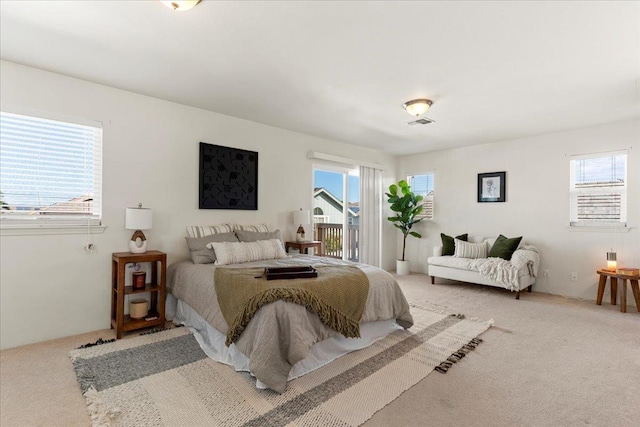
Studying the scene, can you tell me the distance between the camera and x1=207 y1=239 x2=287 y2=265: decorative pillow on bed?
3.36 metres

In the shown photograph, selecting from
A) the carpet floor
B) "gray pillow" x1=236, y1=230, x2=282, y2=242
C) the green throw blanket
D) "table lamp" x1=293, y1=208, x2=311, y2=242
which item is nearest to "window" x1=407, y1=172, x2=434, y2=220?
"table lamp" x1=293, y1=208, x2=311, y2=242

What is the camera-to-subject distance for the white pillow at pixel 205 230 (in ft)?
12.2

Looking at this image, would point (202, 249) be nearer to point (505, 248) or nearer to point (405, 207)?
point (405, 207)

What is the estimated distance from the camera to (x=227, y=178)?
4.09 m

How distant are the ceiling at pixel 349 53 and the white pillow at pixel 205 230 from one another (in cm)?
145

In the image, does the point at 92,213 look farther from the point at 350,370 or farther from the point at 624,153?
the point at 624,153

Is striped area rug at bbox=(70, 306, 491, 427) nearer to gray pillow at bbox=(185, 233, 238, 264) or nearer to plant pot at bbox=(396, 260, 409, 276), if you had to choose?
gray pillow at bbox=(185, 233, 238, 264)

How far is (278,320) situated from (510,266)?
3726 mm

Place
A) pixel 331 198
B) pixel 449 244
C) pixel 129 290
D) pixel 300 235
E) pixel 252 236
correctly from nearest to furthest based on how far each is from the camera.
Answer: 1. pixel 129 290
2. pixel 252 236
3. pixel 300 235
4. pixel 449 244
5. pixel 331 198

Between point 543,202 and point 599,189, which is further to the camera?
point 543,202

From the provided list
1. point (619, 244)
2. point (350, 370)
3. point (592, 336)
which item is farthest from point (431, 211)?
point (350, 370)

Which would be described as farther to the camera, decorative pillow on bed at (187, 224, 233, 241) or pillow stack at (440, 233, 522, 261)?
pillow stack at (440, 233, 522, 261)

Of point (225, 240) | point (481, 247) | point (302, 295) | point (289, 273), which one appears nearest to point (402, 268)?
point (481, 247)

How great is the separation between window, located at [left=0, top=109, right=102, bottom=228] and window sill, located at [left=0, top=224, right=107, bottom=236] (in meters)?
0.02
